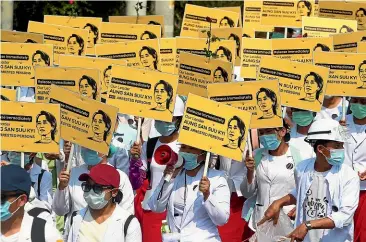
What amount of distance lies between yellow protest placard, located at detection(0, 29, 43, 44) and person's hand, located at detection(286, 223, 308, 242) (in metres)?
5.78

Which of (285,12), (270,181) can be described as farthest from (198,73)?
(285,12)

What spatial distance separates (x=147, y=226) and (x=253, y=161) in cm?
185

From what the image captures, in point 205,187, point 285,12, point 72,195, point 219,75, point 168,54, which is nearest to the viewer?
point 205,187

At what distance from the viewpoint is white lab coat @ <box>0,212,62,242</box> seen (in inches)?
280

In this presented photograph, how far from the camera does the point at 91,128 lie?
954 centimetres

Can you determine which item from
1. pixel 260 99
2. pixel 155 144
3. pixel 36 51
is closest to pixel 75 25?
pixel 36 51

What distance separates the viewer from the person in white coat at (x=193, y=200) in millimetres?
8758

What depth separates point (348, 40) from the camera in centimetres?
1299

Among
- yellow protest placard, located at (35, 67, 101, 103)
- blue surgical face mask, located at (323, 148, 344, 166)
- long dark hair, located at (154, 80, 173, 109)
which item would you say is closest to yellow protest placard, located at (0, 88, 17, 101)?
yellow protest placard, located at (35, 67, 101, 103)

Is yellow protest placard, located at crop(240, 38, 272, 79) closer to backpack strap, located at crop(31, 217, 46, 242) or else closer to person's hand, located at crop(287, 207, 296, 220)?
person's hand, located at crop(287, 207, 296, 220)

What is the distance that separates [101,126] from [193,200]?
3.72 feet

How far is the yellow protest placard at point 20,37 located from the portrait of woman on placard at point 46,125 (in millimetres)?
4173

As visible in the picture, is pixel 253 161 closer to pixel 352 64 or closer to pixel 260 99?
pixel 260 99

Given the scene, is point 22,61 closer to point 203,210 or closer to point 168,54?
point 168,54
